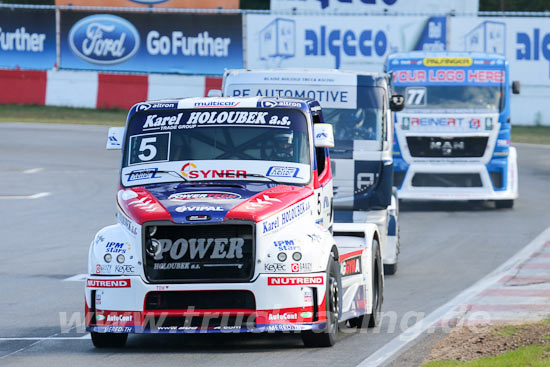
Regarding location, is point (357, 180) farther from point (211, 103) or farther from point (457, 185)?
point (457, 185)

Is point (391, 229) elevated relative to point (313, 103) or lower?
lower

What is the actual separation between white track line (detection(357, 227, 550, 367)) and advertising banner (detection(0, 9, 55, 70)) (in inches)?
911

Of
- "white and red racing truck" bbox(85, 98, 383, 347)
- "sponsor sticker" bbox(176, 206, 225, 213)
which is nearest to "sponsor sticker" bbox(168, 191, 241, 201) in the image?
"white and red racing truck" bbox(85, 98, 383, 347)

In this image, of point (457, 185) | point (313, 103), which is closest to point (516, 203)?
point (457, 185)

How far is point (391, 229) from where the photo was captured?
15.5 metres

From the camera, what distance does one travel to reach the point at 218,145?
10.7 metres

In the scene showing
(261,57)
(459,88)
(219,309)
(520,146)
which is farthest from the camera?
(261,57)

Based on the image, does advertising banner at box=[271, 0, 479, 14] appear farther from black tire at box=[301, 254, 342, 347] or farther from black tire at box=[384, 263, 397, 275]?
black tire at box=[301, 254, 342, 347]

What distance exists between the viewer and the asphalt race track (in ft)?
32.1

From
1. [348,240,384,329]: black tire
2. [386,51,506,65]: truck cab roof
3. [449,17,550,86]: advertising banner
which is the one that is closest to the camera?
[348,240,384,329]: black tire

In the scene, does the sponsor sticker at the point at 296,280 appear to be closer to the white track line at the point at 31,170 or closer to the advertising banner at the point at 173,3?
the white track line at the point at 31,170

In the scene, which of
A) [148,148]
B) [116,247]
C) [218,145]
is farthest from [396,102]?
[116,247]

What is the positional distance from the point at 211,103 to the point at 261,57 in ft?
89.4

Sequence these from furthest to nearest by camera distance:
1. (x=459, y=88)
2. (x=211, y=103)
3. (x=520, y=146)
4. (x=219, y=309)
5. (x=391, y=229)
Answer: (x=520, y=146) < (x=459, y=88) < (x=391, y=229) < (x=211, y=103) < (x=219, y=309)
